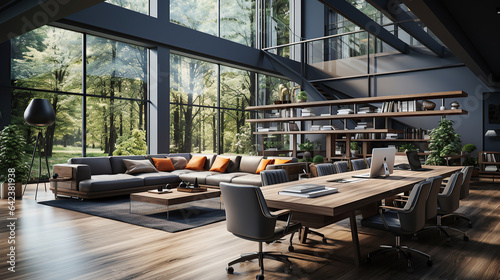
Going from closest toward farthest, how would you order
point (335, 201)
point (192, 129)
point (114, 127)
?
point (335, 201) → point (114, 127) → point (192, 129)

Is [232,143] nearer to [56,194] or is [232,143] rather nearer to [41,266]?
[56,194]

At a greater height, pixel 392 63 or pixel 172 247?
pixel 392 63

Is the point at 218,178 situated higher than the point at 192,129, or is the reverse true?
the point at 192,129

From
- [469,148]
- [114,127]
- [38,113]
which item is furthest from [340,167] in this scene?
[469,148]

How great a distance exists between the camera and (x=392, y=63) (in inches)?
452

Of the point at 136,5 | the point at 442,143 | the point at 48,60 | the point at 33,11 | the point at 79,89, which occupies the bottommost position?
the point at 442,143

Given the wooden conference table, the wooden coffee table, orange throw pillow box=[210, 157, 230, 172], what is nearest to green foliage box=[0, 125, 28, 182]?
the wooden coffee table

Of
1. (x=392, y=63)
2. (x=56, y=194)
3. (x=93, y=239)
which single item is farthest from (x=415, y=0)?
(x=392, y=63)

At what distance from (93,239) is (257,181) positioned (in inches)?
122

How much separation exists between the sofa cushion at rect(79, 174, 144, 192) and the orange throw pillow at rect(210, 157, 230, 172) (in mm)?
1531

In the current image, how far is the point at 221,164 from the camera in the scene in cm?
761

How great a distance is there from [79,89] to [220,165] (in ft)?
11.9

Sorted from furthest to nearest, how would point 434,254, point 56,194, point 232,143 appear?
point 232,143 → point 56,194 → point 434,254

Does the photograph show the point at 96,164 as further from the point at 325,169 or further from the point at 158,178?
the point at 325,169
